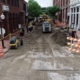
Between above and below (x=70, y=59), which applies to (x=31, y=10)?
above

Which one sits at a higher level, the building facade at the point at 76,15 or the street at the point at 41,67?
the building facade at the point at 76,15

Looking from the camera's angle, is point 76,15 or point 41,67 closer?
point 41,67

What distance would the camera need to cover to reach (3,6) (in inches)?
1117

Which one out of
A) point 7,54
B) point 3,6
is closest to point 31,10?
point 3,6

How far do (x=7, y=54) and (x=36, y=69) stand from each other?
610cm

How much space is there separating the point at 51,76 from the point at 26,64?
3.46 meters

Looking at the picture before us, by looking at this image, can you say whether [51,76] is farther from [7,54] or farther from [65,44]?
[65,44]

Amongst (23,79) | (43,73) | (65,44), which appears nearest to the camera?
(23,79)

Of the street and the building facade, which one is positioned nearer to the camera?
the street

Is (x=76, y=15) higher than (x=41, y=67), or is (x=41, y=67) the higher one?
(x=76, y=15)

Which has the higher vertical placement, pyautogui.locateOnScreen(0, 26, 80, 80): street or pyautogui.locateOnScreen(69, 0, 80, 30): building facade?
pyautogui.locateOnScreen(69, 0, 80, 30): building facade

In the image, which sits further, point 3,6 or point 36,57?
point 3,6

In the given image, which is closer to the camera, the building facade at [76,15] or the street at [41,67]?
the street at [41,67]

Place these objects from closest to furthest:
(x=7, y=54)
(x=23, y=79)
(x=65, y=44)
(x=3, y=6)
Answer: (x=23, y=79) → (x=7, y=54) → (x=65, y=44) → (x=3, y=6)
